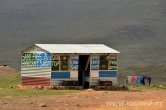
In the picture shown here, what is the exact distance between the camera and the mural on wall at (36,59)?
35.0 meters

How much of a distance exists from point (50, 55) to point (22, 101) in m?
11.0

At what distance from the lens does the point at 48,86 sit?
34.4 metres

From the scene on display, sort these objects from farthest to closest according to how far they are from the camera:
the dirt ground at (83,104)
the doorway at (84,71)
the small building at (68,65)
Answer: the doorway at (84,71) < the small building at (68,65) < the dirt ground at (83,104)

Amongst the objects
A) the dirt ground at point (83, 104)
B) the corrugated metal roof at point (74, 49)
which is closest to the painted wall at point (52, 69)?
the corrugated metal roof at point (74, 49)

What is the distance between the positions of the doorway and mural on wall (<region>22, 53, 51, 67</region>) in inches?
112

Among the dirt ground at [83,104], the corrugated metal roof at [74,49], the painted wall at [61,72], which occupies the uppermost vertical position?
the corrugated metal roof at [74,49]

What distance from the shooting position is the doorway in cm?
3625

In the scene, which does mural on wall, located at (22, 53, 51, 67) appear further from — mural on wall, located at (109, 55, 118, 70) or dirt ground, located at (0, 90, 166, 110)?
dirt ground, located at (0, 90, 166, 110)

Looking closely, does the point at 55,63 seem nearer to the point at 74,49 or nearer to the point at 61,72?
the point at 61,72

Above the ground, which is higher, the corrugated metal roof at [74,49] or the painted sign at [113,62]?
the corrugated metal roof at [74,49]

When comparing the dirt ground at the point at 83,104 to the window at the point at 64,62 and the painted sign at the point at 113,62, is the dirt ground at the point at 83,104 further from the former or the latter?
the painted sign at the point at 113,62

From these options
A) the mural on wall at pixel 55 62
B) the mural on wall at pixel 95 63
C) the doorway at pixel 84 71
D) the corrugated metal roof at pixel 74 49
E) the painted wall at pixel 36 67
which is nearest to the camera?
the mural on wall at pixel 55 62

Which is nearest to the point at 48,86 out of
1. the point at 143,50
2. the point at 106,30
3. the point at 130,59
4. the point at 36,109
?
the point at 36,109

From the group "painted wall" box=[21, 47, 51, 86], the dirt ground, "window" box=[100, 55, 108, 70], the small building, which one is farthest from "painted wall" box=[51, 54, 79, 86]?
the dirt ground
